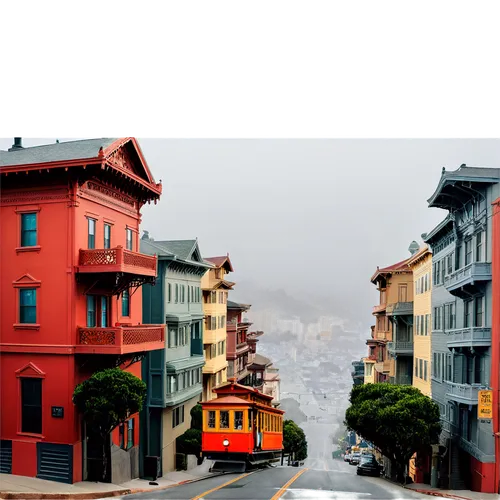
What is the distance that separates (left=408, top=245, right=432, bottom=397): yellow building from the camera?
938 cm

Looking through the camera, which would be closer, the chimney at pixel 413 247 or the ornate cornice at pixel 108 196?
the ornate cornice at pixel 108 196

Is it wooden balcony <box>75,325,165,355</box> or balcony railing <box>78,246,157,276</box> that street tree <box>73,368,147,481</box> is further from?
balcony railing <box>78,246,157,276</box>

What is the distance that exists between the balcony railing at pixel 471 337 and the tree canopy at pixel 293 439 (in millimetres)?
5591

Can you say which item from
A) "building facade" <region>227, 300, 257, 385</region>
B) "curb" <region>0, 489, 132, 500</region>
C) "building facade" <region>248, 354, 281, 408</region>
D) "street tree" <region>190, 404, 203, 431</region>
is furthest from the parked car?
"curb" <region>0, 489, 132, 500</region>

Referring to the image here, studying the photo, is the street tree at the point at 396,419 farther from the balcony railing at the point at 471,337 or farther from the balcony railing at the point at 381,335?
the balcony railing at the point at 471,337

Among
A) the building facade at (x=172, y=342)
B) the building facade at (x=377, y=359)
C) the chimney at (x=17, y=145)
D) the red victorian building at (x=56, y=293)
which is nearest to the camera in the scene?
the chimney at (x=17, y=145)

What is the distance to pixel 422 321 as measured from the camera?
10.4m

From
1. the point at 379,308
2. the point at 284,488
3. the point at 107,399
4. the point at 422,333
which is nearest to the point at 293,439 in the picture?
the point at 422,333

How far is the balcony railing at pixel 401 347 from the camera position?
36.5ft

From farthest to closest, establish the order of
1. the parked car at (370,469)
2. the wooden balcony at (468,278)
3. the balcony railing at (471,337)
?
the parked car at (370,469) < the wooden balcony at (468,278) < the balcony railing at (471,337)

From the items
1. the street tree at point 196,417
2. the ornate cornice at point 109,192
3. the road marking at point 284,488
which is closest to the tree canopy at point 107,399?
the street tree at point 196,417

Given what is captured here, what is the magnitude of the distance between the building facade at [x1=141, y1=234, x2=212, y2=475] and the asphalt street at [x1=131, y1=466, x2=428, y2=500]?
2.14 feet

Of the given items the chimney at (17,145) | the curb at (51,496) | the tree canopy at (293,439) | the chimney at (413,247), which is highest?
the chimney at (17,145)
